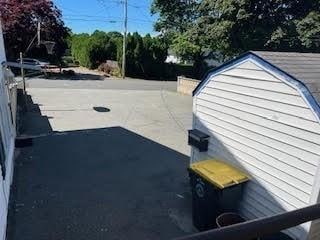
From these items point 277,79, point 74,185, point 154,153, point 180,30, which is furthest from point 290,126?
point 180,30

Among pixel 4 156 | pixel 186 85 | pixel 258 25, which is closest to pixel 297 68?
pixel 4 156

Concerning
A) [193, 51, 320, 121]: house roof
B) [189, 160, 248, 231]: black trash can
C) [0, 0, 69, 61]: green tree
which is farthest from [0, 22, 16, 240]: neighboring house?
[0, 0, 69, 61]: green tree

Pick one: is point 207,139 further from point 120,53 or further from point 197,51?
point 120,53

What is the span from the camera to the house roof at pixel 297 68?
4.85 meters

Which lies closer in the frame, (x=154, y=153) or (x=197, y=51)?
(x=154, y=153)

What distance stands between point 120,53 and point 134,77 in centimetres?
263

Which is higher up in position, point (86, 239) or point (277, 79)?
point (277, 79)

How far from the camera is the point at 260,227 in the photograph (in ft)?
3.44

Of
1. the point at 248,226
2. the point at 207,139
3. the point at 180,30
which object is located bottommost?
the point at 207,139

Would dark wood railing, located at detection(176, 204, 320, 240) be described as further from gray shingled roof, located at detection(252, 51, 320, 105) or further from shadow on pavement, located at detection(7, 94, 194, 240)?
shadow on pavement, located at detection(7, 94, 194, 240)

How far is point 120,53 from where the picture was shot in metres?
32.5

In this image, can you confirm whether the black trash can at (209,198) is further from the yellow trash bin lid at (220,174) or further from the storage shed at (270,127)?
the storage shed at (270,127)

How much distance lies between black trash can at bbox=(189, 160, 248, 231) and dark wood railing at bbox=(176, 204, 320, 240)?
14.7 ft

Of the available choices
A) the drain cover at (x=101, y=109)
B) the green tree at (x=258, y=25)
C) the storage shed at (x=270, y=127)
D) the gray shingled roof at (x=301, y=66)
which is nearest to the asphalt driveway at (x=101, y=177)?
the drain cover at (x=101, y=109)
